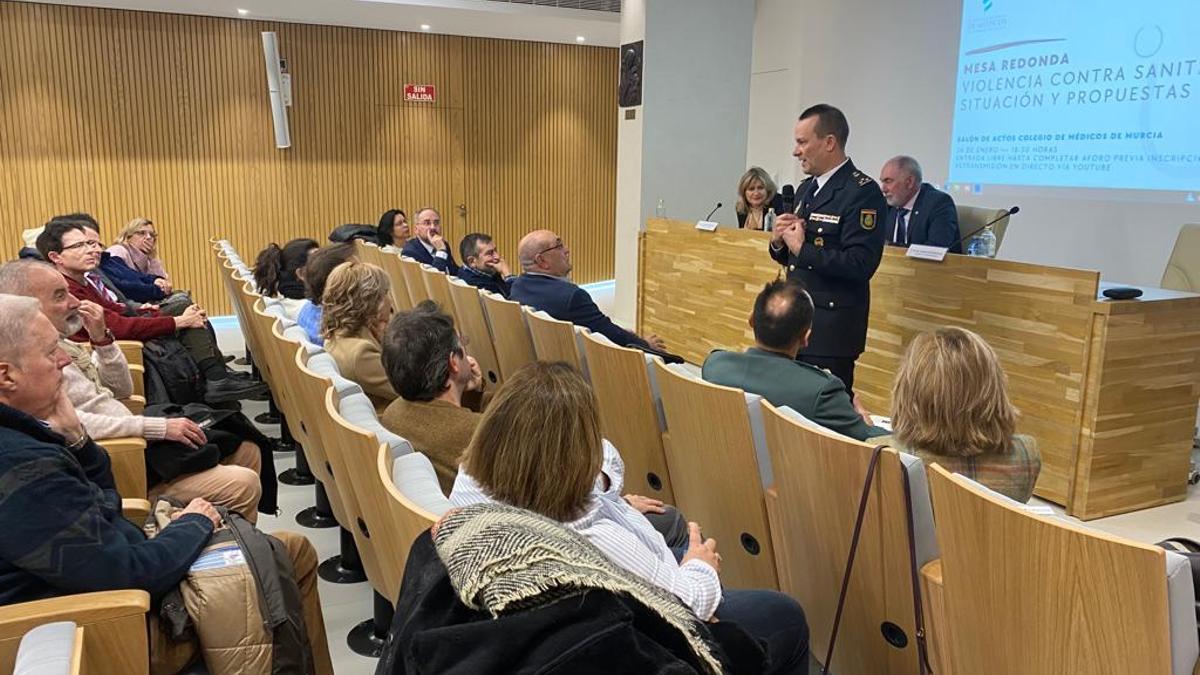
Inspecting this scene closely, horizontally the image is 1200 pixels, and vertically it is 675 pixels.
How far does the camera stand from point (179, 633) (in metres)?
1.74

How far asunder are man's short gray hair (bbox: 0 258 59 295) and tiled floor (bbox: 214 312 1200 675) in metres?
1.34

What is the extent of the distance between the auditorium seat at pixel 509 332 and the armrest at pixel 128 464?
1535 millimetres

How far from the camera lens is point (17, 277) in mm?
2764

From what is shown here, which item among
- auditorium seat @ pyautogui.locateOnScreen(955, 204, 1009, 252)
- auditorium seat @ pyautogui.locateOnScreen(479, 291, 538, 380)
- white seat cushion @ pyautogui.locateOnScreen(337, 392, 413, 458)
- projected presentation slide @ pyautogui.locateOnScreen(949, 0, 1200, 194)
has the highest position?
projected presentation slide @ pyautogui.locateOnScreen(949, 0, 1200, 194)

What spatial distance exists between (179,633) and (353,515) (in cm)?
63

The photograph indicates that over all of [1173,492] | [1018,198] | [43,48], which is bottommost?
[1173,492]

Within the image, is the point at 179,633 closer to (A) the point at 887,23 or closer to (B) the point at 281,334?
(B) the point at 281,334

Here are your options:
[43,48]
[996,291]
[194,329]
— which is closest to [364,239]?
[194,329]

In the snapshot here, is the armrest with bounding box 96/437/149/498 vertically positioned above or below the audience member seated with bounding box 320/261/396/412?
below

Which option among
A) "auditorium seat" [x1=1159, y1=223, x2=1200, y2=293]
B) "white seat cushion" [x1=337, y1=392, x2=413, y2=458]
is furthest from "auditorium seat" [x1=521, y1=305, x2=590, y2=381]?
"auditorium seat" [x1=1159, y1=223, x2=1200, y2=293]

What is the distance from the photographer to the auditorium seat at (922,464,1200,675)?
4.28 feet

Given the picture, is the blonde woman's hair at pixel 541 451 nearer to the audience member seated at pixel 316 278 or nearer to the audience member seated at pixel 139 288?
the audience member seated at pixel 316 278

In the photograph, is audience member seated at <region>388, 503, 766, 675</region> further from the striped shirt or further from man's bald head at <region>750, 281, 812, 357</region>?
man's bald head at <region>750, 281, 812, 357</region>

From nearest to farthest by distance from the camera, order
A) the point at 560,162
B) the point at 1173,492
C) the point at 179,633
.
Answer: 1. the point at 179,633
2. the point at 1173,492
3. the point at 560,162
